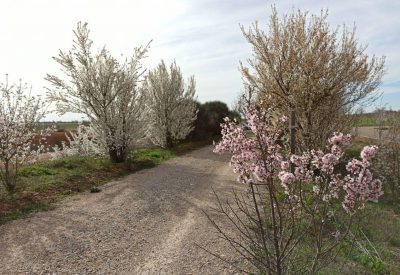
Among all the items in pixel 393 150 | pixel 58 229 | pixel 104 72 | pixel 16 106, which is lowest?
pixel 58 229

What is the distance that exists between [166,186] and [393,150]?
7.56m

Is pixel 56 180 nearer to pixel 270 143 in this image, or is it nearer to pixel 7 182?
pixel 7 182

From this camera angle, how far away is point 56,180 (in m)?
11.4

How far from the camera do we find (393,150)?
12492 mm

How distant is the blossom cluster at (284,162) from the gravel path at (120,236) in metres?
2.33

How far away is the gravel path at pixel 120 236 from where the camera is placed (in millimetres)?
5809

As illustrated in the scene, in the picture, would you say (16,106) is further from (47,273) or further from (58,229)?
(47,273)

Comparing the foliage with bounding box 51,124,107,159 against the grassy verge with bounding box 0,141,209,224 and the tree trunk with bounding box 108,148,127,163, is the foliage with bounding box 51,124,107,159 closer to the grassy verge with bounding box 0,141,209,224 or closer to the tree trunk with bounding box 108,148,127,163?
the tree trunk with bounding box 108,148,127,163

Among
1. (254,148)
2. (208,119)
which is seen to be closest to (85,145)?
(254,148)

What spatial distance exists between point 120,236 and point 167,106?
16102mm

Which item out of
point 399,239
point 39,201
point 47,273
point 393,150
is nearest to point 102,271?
point 47,273

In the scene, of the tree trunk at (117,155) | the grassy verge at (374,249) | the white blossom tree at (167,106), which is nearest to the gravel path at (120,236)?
the grassy verge at (374,249)

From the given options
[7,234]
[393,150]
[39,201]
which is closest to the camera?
[7,234]

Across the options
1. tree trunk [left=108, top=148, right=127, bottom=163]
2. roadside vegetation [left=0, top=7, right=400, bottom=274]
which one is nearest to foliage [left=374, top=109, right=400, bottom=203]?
roadside vegetation [left=0, top=7, right=400, bottom=274]
